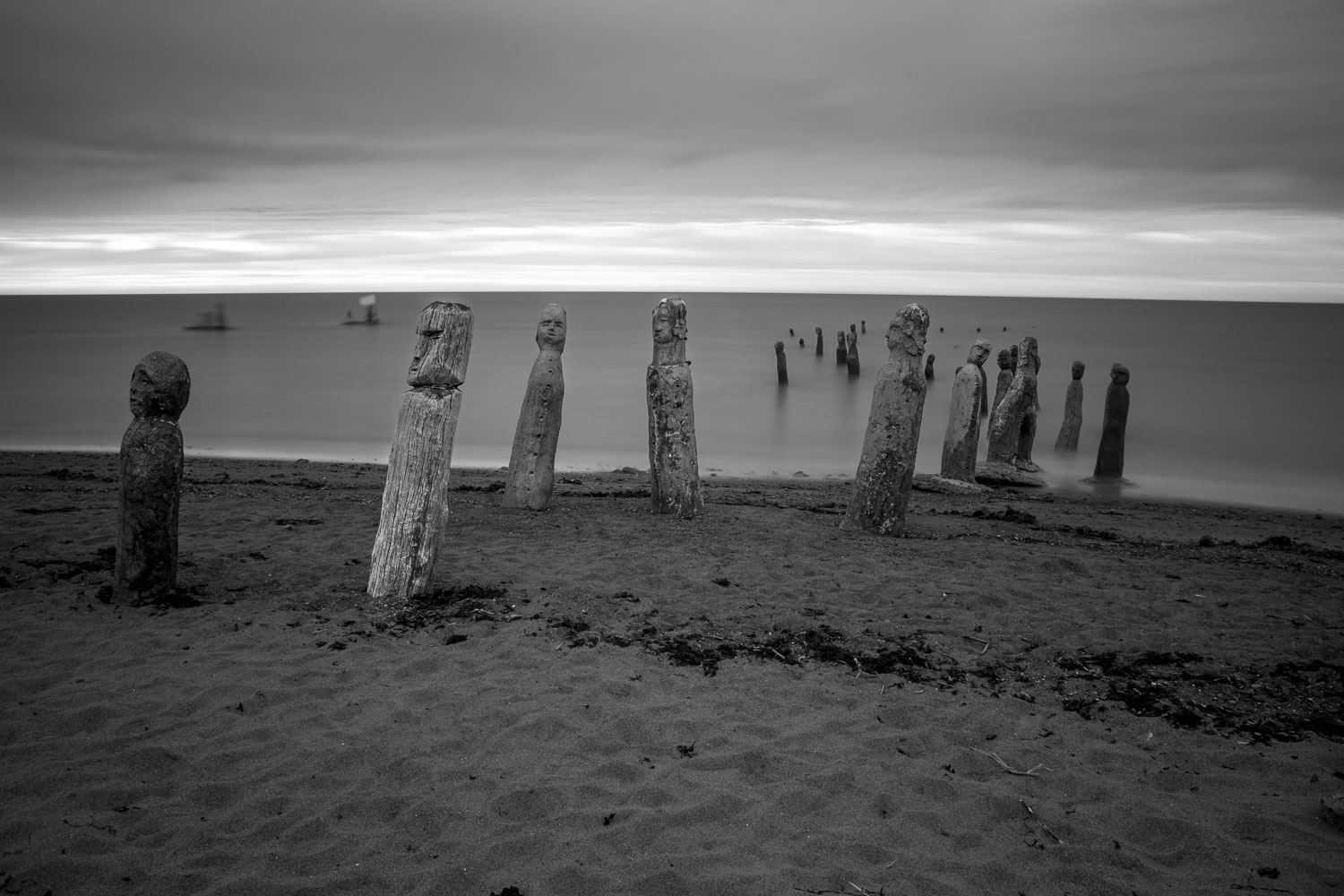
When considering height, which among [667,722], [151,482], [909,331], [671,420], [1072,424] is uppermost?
[909,331]

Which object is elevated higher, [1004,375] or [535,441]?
[1004,375]

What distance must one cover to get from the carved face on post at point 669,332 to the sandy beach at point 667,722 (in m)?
2.17

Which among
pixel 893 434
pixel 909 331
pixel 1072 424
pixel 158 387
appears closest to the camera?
pixel 158 387

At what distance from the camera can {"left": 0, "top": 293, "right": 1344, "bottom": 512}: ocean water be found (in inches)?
667

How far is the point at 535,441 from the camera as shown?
9.38 metres

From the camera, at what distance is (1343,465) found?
17.9m

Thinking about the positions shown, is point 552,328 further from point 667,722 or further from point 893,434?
point 667,722

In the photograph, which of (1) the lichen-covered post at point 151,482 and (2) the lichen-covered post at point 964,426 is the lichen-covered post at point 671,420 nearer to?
(1) the lichen-covered post at point 151,482

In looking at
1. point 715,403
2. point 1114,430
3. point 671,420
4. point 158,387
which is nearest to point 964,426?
point 1114,430

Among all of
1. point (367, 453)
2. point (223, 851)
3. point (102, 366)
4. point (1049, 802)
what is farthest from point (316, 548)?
point (102, 366)

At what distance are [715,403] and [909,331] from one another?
1710 cm

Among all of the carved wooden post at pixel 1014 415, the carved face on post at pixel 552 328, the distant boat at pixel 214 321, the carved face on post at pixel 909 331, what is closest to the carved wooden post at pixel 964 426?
the carved wooden post at pixel 1014 415

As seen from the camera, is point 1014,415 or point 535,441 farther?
point 1014,415

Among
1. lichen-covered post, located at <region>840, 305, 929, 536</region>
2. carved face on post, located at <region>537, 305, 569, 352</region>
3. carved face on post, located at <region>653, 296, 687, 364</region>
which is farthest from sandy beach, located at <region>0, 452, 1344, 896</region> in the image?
carved face on post, located at <region>537, 305, 569, 352</region>
